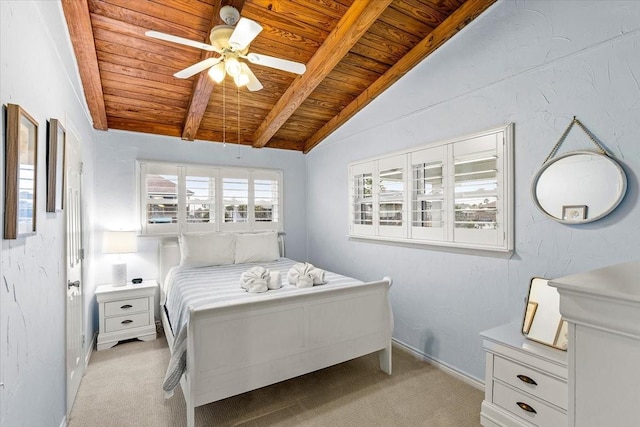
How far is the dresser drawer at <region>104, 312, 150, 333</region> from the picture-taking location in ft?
10.7

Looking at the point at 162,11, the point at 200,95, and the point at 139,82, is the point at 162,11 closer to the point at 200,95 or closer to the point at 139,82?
the point at 200,95

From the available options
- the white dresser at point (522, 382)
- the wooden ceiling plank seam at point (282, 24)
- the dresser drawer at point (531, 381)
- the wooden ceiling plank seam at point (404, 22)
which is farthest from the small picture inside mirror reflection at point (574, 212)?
the wooden ceiling plank seam at point (282, 24)

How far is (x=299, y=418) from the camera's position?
2.13 meters

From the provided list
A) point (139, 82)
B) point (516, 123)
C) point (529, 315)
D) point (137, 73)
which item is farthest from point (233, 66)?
point (529, 315)

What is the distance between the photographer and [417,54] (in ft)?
9.37

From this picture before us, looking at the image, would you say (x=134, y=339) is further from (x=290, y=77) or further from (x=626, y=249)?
(x=626, y=249)

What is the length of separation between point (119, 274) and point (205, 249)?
926 mm

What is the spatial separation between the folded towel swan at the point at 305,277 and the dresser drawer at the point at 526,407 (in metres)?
1.51

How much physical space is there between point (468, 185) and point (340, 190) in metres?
1.88

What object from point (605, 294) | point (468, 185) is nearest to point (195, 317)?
point (605, 294)

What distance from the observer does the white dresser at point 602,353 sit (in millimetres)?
463

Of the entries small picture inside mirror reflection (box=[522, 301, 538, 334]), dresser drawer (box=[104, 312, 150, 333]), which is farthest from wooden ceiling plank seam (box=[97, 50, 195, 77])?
small picture inside mirror reflection (box=[522, 301, 538, 334])

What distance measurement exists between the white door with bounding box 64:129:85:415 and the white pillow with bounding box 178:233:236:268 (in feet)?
3.68

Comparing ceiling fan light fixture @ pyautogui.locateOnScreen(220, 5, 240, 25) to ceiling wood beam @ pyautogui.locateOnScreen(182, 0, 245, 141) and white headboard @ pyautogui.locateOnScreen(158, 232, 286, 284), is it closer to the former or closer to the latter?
ceiling wood beam @ pyautogui.locateOnScreen(182, 0, 245, 141)
